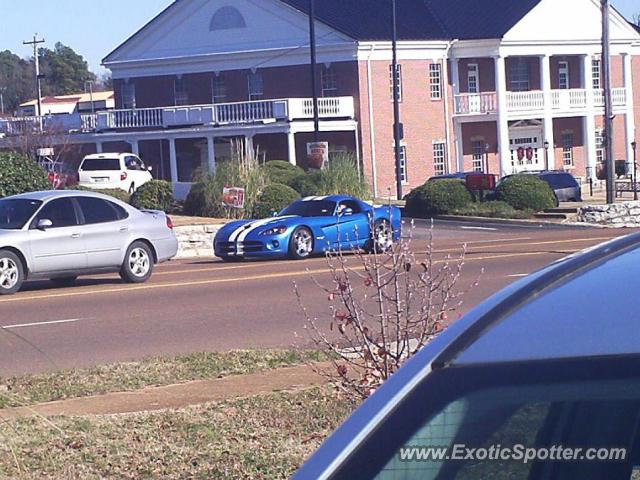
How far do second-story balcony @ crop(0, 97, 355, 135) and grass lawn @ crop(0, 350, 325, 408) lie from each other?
3798cm

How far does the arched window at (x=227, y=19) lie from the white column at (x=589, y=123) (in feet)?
54.0

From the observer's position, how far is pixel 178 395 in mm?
9625

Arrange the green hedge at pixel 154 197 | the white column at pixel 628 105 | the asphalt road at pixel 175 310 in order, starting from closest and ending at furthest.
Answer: the asphalt road at pixel 175 310, the green hedge at pixel 154 197, the white column at pixel 628 105

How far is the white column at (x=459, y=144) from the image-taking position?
54594 millimetres

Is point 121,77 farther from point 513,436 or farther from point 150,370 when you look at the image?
point 513,436

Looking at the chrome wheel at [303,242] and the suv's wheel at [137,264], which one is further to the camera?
the chrome wheel at [303,242]

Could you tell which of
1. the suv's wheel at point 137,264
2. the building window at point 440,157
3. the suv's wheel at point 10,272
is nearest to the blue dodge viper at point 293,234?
the suv's wheel at point 137,264

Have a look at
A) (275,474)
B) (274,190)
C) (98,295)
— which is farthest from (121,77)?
(275,474)

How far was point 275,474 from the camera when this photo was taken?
708 cm

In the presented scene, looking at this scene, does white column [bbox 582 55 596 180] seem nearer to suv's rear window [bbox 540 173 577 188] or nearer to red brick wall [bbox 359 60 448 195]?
red brick wall [bbox 359 60 448 195]

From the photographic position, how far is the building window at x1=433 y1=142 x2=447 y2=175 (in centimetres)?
5428

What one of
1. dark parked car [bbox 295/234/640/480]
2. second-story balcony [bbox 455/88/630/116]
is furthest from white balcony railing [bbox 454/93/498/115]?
dark parked car [bbox 295/234/640/480]

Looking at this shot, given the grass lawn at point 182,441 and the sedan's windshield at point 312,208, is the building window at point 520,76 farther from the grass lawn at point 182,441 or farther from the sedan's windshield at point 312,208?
the grass lawn at point 182,441

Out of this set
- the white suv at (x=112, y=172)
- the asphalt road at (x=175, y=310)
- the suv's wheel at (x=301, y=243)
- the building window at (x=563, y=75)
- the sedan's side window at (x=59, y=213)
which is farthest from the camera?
the building window at (x=563, y=75)
